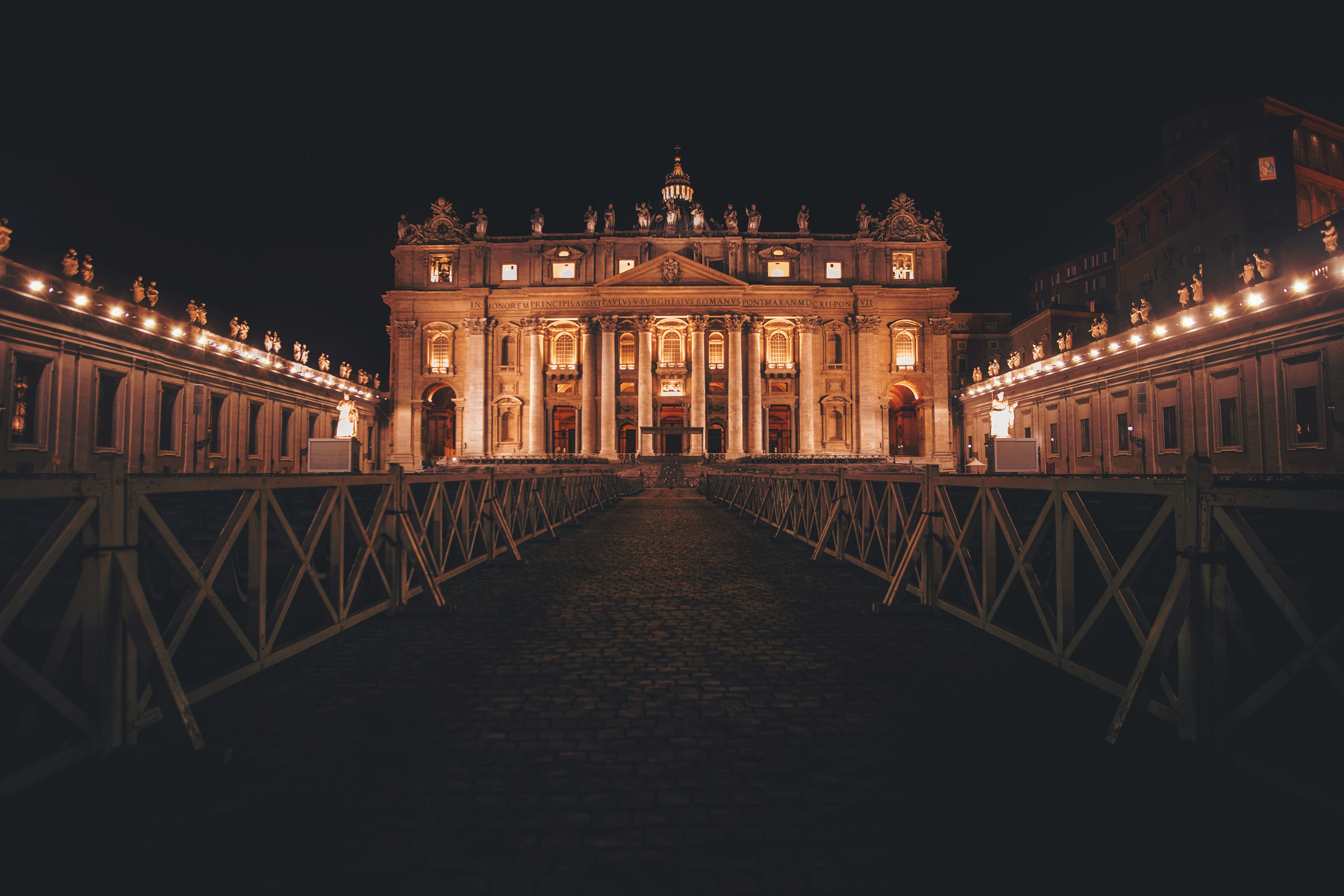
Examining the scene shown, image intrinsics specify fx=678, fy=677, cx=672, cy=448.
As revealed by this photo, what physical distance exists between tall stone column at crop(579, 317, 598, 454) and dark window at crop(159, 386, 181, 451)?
107 feet

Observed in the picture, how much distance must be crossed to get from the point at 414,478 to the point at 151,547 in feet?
10.4

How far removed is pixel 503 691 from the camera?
15.2 feet

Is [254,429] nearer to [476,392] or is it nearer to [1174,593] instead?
[476,392]

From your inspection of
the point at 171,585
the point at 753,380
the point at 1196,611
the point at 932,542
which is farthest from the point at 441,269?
the point at 1196,611

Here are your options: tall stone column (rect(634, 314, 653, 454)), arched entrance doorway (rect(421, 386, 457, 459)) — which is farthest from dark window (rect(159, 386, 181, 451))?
tall stone column (rect(634, 314, 653, 454))

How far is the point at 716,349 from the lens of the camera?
63219mm

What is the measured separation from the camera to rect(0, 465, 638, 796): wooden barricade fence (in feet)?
10.4

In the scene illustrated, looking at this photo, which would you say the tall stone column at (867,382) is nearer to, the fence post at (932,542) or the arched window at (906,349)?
the arched window at (906,349)

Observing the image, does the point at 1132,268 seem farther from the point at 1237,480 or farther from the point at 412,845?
the point at 412,845

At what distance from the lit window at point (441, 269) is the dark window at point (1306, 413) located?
60.2 meters

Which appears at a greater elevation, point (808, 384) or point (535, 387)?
point (808, 384)

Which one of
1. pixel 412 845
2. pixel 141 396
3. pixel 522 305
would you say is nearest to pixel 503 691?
pixel 412 845

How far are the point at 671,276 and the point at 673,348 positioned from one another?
662cm

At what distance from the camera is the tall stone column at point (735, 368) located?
61094 millimetres
